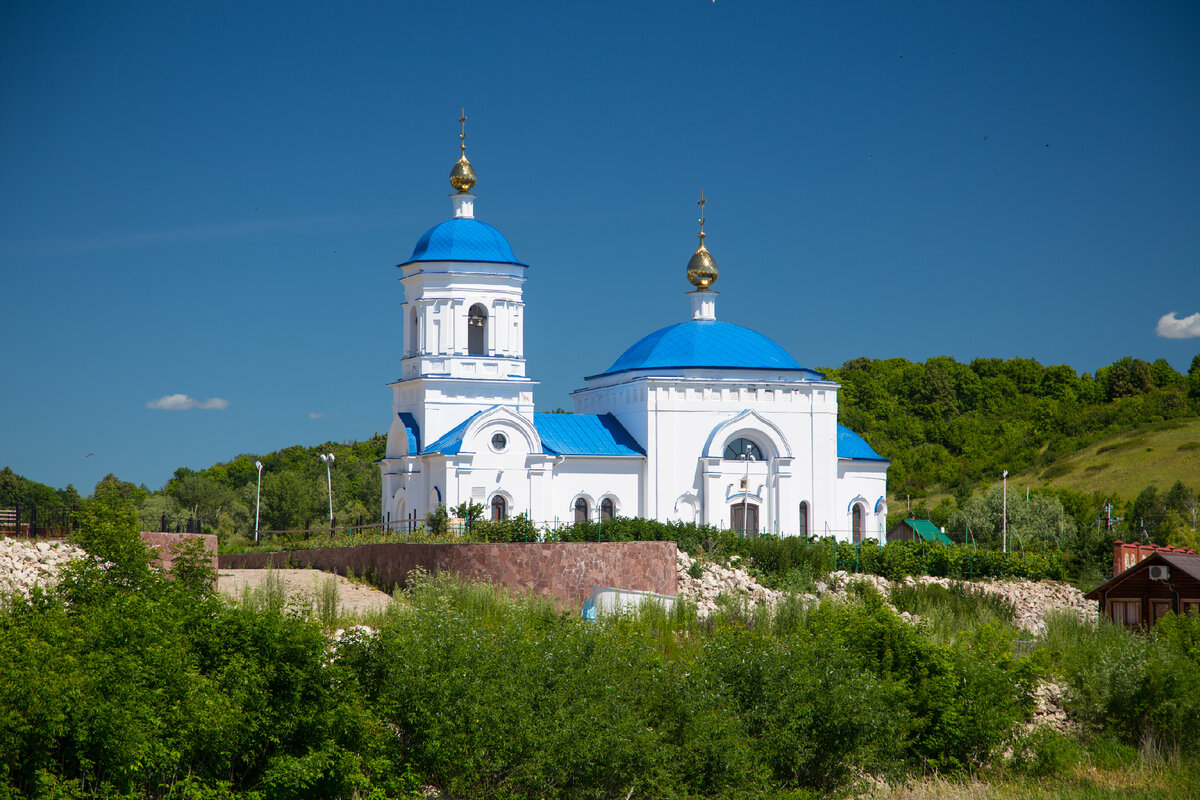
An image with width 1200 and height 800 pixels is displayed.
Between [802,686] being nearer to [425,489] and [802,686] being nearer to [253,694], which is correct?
[253,694]

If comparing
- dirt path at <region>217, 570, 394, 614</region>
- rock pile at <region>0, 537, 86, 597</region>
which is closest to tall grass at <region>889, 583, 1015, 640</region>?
dirt path at <region>217, 570, 394, 614</region>

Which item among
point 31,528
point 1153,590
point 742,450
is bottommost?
point 1153,590

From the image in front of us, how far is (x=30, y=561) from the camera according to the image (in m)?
21.5

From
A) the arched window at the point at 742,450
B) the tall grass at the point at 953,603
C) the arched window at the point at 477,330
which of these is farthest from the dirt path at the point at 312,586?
the arched window at the point at 742,450

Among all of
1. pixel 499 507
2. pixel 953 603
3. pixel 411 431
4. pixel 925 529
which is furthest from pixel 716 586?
pixel 925 529

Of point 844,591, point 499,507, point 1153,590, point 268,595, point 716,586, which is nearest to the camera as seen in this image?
point 268,595

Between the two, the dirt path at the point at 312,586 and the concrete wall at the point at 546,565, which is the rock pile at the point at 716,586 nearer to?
the concrete wall at the point at 546,565

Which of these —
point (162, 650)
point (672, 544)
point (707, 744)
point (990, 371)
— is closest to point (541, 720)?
point (707, 744)

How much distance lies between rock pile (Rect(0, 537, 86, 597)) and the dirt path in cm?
292

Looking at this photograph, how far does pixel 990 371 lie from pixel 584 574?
73634 millimetres

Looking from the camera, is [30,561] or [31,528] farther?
[31,528]

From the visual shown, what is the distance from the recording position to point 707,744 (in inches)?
669

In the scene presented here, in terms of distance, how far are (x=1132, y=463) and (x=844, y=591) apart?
40.8m

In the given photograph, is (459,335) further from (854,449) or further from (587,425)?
(854,449)
